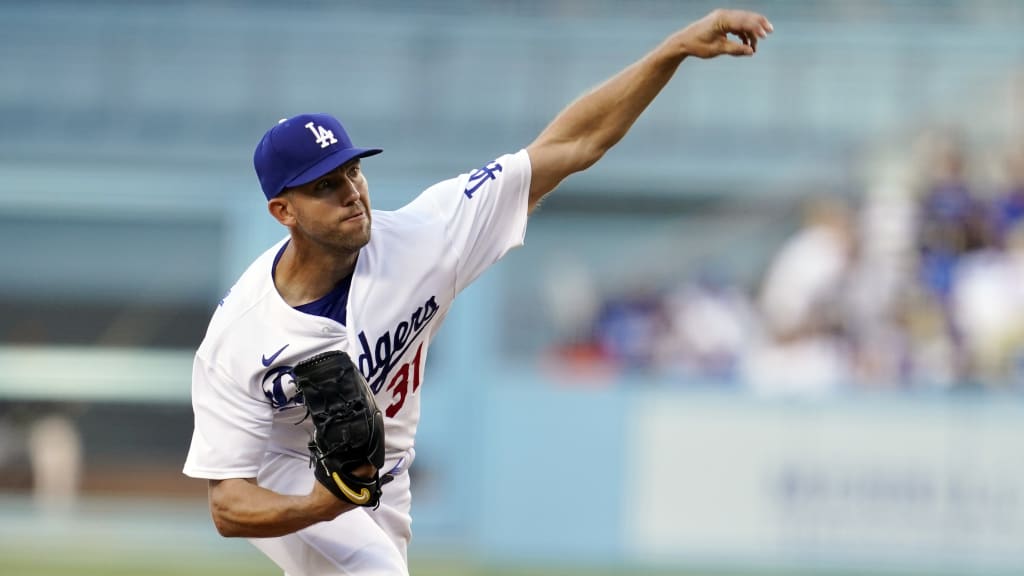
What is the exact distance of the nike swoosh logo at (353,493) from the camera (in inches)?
169

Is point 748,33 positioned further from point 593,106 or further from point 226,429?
point 226,429

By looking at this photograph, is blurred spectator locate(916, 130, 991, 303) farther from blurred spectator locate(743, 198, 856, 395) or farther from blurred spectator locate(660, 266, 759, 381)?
blurred spectator locate(660, 266, 759, 381)

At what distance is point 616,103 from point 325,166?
990 millimetres

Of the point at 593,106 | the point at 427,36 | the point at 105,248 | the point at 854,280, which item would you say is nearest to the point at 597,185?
the point at 427,36

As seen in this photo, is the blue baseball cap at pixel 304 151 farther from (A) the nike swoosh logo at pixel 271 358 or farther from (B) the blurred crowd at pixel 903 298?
(B) the blurred crowd at pixel 903 298

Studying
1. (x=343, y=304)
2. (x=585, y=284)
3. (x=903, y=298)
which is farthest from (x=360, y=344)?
(x=585, y=284)

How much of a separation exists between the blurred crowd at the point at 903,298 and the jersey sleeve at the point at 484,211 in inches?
241

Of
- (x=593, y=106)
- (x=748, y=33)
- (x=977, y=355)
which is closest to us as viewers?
(x=748, y=33)

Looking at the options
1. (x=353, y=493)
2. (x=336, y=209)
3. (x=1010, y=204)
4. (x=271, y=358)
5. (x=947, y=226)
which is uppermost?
(x=1010, y=204)

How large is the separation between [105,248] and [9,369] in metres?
3.36

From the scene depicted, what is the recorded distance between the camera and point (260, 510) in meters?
4.57

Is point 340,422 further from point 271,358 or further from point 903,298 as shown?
point 903,298

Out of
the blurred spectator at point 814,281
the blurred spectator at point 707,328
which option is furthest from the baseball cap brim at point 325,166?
the blurred spectator at point 707,328

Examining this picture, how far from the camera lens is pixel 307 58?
17844 mm
